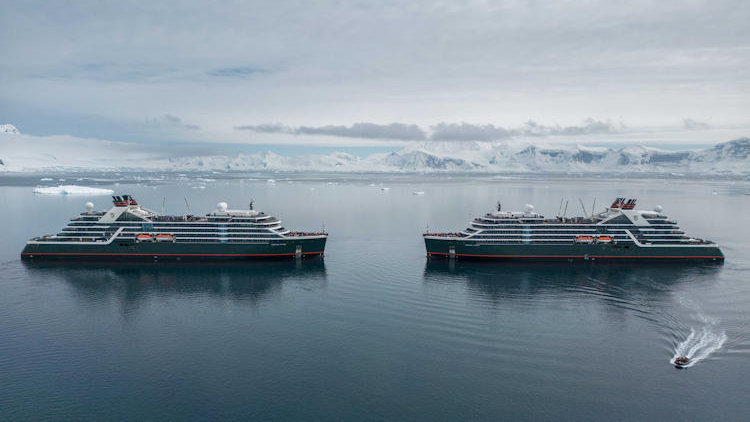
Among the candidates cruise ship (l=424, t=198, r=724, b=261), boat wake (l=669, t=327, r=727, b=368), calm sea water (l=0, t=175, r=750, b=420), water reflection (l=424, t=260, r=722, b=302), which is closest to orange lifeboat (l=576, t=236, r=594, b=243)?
cruise ship (l=424, t=198, r=724, b=261)

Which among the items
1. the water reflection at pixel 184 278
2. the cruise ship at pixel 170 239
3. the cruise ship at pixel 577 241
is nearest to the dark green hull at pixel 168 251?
the cruise ship at pixel 170 239

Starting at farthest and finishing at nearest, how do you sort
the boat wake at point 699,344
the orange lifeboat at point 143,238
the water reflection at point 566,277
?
the orange lifeboat at point 143,238 → the water reflection at point 566,277 → the boat wake at point 699,344

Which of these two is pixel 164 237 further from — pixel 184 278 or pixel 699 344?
pixel 699 344

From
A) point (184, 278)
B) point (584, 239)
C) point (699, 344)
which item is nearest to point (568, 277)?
point (584, 239)

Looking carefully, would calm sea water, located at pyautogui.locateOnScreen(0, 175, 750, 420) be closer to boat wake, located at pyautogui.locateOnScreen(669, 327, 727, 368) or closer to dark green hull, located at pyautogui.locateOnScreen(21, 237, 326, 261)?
boat wake, located at pyautogui.locateOnScreen(669, 327, 727, 368)

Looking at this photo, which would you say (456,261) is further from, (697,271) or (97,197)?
(97,197)

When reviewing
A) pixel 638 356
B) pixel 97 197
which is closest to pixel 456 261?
pixel 638 356

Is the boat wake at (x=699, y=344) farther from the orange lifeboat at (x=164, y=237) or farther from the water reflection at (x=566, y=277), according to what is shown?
the orange lifeboat at (x=164, y=237)

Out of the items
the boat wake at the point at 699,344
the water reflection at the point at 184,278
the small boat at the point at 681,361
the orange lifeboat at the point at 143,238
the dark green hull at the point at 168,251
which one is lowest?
the small boat at the point at 681,361
